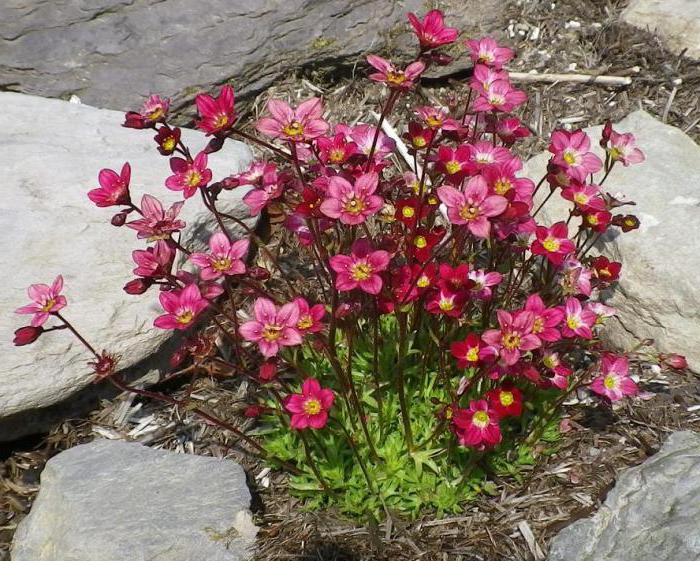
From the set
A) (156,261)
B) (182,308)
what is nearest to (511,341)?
(182,308)

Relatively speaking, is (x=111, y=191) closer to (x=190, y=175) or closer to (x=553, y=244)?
(x=190, y=175)

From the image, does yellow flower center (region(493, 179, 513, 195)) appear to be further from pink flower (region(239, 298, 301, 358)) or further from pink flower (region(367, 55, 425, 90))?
pink flower (region(239, 298, 301, 358))

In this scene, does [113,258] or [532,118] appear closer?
[113,258]

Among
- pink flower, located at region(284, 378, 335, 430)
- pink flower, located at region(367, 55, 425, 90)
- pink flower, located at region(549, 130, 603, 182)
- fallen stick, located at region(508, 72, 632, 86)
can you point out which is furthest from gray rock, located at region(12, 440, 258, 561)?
fallen stick, located at region(508, 72, 632, 86)

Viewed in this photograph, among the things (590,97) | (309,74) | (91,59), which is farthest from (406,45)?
(91,59)

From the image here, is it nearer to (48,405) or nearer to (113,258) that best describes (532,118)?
(113,258)
